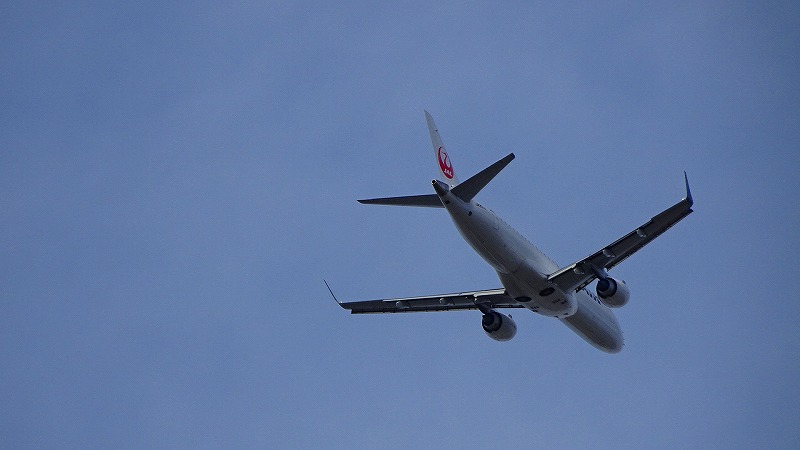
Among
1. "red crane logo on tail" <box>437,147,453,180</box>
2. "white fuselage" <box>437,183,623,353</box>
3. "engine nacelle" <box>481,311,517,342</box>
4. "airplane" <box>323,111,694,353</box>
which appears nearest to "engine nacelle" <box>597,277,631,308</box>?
"airplane" <box>323,111,694,353</box>

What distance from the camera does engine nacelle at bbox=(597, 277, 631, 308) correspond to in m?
51.3

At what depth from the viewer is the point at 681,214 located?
4828 cm

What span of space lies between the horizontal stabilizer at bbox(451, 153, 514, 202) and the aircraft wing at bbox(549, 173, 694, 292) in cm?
795

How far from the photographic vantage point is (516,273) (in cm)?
4991

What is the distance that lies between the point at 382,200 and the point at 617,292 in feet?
46.3

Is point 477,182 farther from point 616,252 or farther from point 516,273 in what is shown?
point 616,252

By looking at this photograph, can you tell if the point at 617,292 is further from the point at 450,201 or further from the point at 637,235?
the point at 450,201

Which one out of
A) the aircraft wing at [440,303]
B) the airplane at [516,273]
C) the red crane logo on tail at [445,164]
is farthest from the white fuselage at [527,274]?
the red crane logo on tail at [445,164]

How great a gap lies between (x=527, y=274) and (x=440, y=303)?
7.80 meters

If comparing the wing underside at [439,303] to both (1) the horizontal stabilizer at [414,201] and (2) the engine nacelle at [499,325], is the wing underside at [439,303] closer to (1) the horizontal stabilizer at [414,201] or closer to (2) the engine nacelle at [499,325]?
(2) the engine nacelle at [499,325]

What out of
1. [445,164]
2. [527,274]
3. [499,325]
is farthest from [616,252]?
[445,164]

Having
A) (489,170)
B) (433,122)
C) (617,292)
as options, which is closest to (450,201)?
(489,170)

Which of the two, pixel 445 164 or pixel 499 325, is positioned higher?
pixel 445 164

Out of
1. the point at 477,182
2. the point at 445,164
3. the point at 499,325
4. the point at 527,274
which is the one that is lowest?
the point at 499,325
